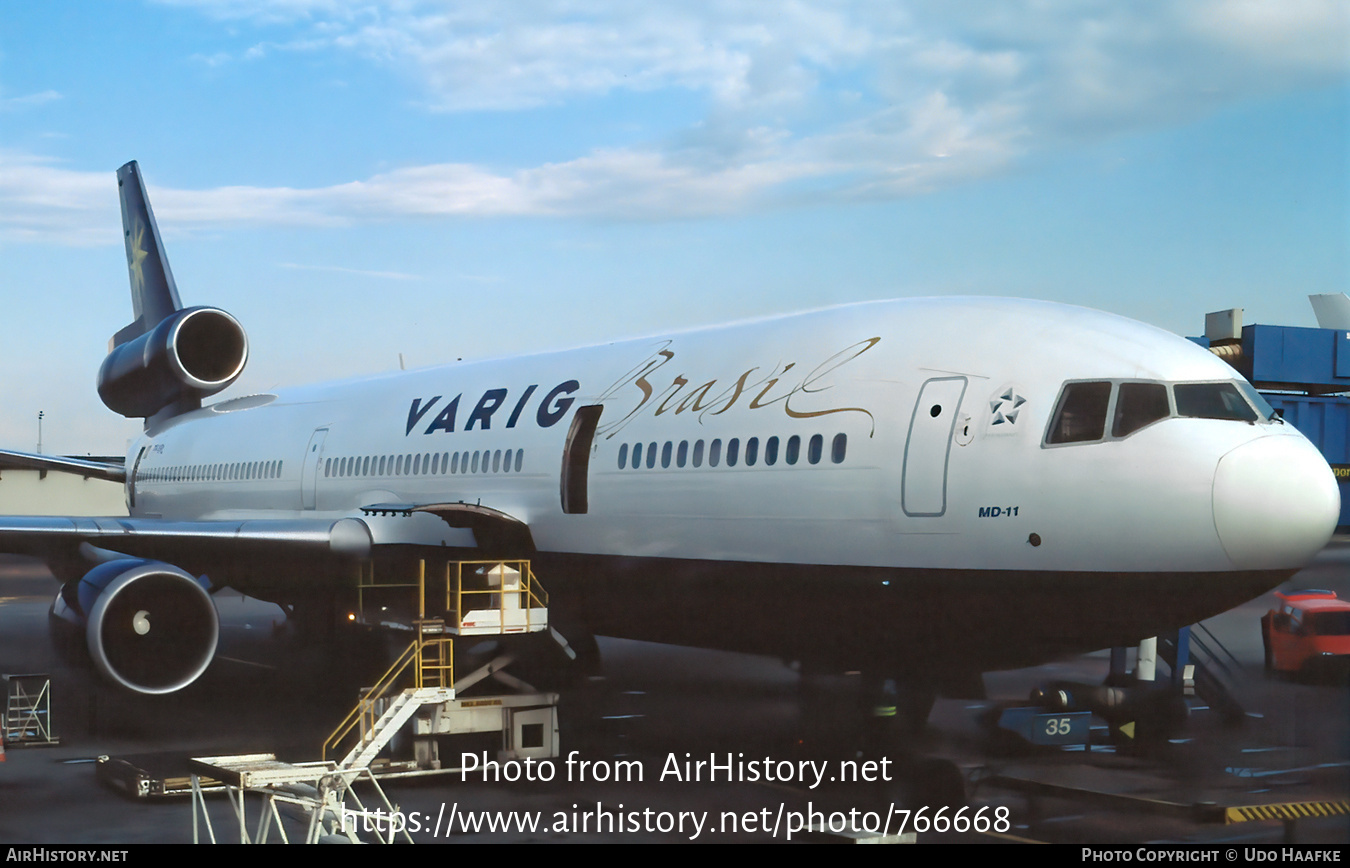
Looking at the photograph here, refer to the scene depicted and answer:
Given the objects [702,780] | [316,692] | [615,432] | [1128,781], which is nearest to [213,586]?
[316,692]

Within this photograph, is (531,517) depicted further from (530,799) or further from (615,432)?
(530,799)

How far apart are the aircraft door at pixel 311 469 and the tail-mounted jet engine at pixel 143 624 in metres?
5.08

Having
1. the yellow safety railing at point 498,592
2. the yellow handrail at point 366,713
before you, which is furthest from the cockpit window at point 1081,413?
the yellow handrail at point 366,713

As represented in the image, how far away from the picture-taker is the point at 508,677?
599 inches

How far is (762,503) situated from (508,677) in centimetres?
509

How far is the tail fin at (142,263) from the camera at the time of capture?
27359 mm

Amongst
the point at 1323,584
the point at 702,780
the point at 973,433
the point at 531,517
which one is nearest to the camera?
the point at 973,433

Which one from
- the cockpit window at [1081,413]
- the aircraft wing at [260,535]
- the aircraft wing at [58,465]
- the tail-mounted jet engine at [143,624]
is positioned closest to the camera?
the cockpit window at [1081,413]

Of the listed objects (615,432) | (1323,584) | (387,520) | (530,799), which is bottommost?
(1323,584)

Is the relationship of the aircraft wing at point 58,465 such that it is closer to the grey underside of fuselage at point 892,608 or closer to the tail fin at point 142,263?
the tail fin at point 142,263

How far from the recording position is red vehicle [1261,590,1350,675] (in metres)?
20.3

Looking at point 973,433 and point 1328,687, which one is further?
point 1328,687

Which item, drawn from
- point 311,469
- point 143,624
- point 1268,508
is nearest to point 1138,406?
point 1268,508

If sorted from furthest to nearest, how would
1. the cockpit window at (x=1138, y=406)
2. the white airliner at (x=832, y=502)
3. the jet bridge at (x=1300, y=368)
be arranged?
the jet bridge at (x=1300, y=368) → the cockpit window at (x=1138, y=406) → the white airliner at (x=832, y=502)
